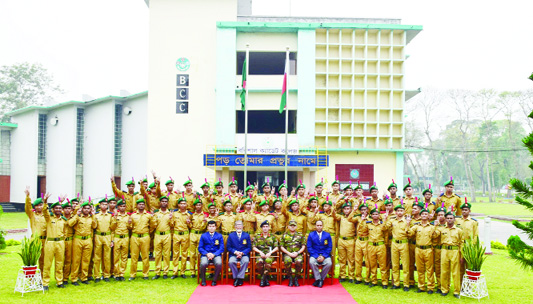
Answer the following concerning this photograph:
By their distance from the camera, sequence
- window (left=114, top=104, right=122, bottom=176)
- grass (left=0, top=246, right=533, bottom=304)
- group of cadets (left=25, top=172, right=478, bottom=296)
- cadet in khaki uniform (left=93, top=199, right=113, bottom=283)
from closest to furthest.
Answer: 1. grass (left=0, top=246, right=533, bottom=304)
2. group of cadets (left=25, top=172, right=478, bottom=296)
3. cadet in khaki uniform (left=93, top=199, right=113, bottom=283)
4. window (left=114, top=104, right=122, bottom=176)

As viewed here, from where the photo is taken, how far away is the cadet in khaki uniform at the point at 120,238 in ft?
31.8

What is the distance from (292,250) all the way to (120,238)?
3.75 m

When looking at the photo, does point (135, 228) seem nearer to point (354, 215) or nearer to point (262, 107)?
point (354, 215)

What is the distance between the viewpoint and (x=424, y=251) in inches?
347

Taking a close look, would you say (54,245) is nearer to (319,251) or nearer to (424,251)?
(319,251)

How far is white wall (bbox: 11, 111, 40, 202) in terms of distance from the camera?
93.5 feet

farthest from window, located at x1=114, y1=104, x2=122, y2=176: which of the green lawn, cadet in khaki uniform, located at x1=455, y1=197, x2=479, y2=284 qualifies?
cadet in khaki uniform, located at x1=455, y1=197, x2=479, y2=284

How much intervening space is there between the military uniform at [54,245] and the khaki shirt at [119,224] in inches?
40.3

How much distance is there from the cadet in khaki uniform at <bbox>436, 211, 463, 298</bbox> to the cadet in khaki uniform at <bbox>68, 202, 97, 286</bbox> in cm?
712

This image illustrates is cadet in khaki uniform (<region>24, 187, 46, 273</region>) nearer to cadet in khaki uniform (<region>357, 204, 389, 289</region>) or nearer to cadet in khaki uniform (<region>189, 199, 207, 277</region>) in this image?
cadet in khaki uniform (<region>189, 199, 207, 277</region>)

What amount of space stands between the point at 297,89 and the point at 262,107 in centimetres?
207

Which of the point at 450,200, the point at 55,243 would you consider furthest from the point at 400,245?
the point at 55,243

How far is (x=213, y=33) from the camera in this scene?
2425 cm

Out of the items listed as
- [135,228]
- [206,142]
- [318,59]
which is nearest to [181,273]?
[135,228]
